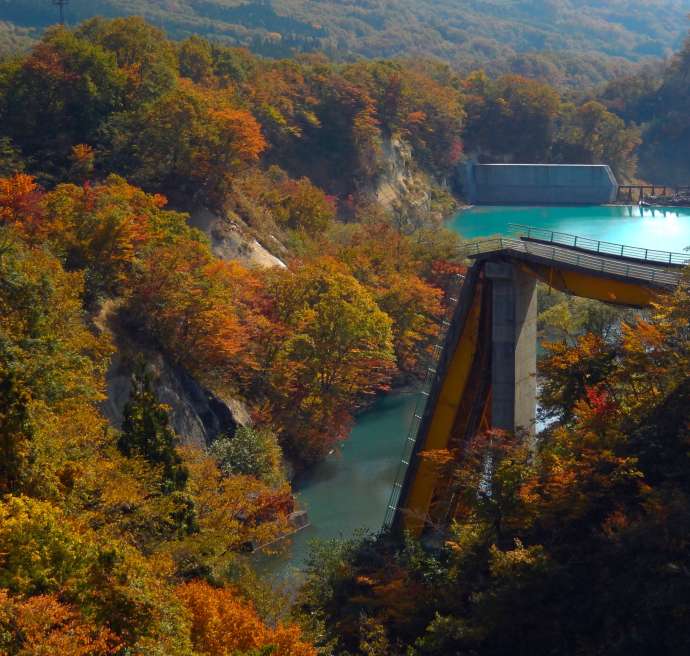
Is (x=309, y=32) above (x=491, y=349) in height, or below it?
above

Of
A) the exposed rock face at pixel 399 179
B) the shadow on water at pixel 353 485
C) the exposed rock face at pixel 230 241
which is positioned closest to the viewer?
the shadow on water at pixel 353 485

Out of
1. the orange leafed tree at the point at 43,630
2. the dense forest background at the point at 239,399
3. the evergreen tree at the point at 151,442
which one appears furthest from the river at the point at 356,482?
the orange leafed tree at the point at 43,630

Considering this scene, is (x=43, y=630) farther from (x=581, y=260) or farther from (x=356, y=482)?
(x=356, y=482)

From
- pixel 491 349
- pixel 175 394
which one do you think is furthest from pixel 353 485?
pixel 491 349

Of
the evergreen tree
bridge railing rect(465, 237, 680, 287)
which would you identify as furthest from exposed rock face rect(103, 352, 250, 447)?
bridge railing rect(465, 237, 680, 287)

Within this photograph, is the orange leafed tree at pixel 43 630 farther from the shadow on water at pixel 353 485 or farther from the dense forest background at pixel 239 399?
the shadow on water at pixel 353 485

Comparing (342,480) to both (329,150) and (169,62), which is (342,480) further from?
(329,150)
